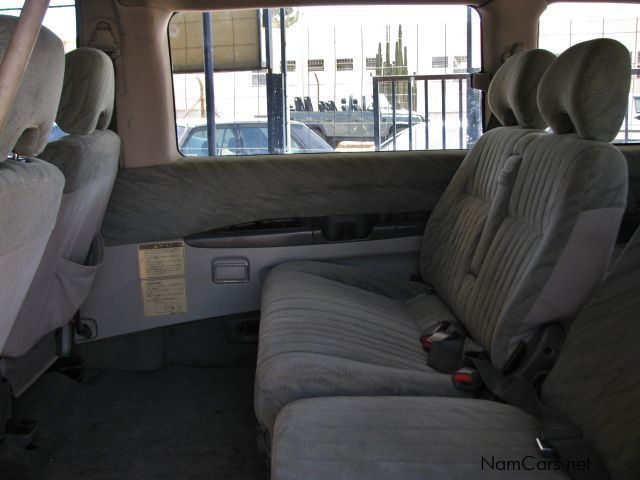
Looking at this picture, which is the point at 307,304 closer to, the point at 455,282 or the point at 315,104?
the point at 455,282

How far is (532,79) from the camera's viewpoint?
7.63ft

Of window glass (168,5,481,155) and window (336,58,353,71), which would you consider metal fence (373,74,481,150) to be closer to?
window glass (168,5,481,155)

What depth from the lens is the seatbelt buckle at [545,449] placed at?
4.74ft

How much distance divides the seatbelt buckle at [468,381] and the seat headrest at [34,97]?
43.0 inches

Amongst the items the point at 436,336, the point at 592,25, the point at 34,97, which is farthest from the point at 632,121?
the point at 34,97

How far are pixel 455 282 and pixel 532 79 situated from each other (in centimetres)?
67

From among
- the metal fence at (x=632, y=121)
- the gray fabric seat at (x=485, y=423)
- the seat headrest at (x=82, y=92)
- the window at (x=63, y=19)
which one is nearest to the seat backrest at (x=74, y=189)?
the seat headrest at (x=82, y=92)

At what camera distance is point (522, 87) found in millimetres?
2354


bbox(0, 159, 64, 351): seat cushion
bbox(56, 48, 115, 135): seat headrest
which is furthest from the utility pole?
bbox(0, 159, 64, 351): seat cushion

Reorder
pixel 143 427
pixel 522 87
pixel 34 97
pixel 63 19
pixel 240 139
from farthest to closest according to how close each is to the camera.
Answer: pixel 240 139
pixel 63 19
pixel 143 427
pixel 522 87
pixel 34 97

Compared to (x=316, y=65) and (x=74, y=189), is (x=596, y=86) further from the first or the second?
(x=74, y=189)

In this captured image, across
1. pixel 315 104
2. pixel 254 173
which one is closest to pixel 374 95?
pixel 315 104

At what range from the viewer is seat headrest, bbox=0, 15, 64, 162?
4.36ft

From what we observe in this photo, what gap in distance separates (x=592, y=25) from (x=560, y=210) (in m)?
1.29
